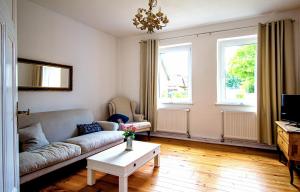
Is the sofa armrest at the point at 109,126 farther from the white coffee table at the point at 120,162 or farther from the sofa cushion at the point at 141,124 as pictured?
the white coffee table at the point at 120,162

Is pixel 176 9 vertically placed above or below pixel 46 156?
above

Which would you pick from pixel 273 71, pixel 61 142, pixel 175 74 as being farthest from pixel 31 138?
pixel 273 71

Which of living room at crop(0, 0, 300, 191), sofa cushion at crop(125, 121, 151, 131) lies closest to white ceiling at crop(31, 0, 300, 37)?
living room at crop(0, 0, 300, 191)

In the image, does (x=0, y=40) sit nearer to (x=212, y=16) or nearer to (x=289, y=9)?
(x=212, y=16)

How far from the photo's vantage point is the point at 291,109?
9.54 feet

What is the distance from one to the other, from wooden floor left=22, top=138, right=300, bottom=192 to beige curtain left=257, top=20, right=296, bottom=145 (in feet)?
1.93

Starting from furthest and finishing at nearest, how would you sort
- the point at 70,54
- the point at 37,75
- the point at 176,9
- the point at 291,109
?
the point at 70,54
the point at 176,9
the point at 37,75
the point at 291,109

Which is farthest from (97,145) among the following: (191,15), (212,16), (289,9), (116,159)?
(289,9)

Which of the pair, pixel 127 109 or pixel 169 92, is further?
pixel 169 92

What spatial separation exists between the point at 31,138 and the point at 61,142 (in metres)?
0.40

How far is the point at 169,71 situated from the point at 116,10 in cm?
192

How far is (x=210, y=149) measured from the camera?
12.3 feet

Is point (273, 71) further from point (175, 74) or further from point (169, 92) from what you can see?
point (169, 92)

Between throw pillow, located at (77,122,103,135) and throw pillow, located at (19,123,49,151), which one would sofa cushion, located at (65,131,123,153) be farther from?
throw pillow, located at (19,123,49,151)
